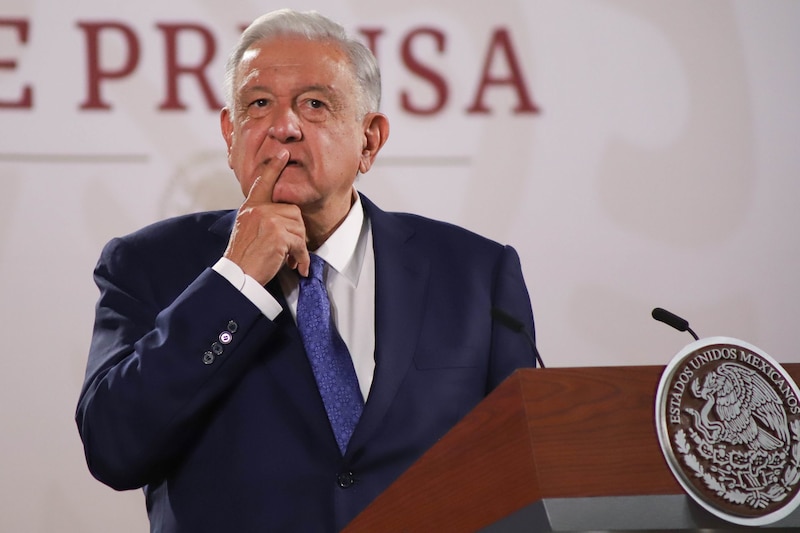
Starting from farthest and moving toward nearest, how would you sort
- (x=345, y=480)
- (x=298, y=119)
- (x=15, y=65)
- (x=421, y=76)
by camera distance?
(x=421, y=76), (x=15, y=65), (x=298, y=119), (x=345, y=480)

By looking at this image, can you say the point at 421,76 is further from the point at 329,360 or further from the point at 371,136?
the point at 329,360

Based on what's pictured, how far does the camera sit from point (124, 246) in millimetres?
1929

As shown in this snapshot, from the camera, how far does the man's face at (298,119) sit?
192 cm

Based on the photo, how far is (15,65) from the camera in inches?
103

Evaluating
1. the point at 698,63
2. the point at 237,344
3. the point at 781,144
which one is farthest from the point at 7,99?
the point at 781,144

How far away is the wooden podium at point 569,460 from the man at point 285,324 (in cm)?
59

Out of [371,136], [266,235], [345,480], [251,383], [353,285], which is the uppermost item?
[371,136]

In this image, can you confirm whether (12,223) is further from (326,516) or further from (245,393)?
(326,516)

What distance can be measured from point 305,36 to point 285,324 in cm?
53

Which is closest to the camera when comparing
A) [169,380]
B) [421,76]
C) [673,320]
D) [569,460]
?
[569,460]

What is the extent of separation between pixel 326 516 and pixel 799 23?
1994 millimetres

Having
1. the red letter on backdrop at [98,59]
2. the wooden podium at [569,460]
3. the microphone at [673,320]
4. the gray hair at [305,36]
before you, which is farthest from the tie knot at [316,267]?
the red letter on backdrop at [98,59]

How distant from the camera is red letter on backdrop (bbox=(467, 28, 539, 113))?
2.78 m

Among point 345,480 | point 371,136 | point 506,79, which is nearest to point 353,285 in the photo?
point 371,136
